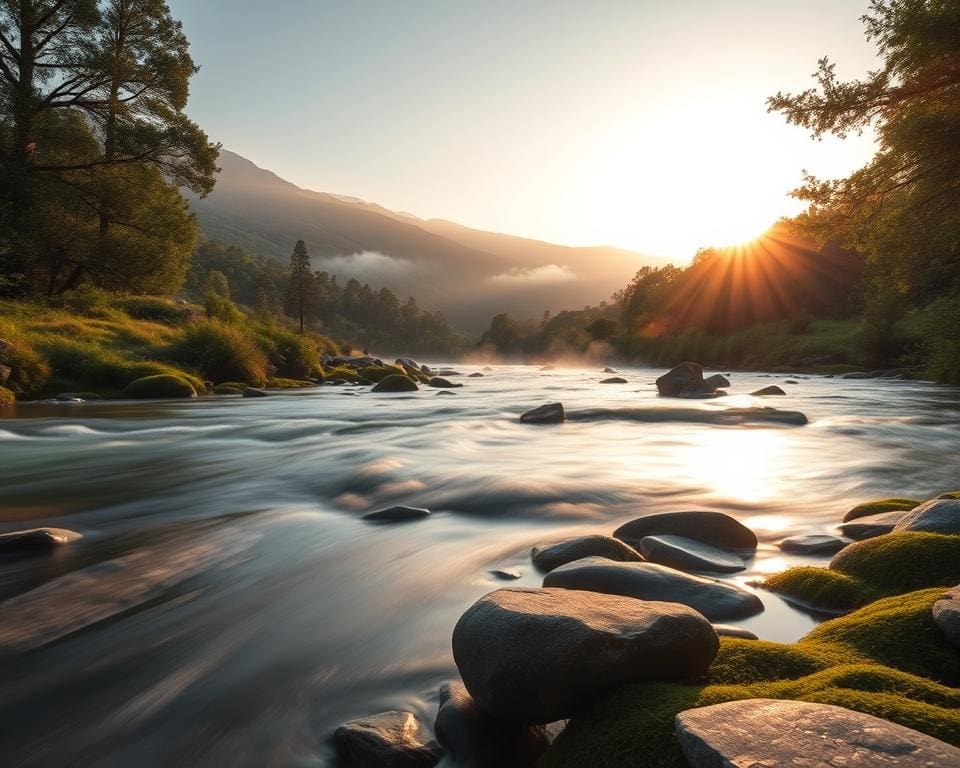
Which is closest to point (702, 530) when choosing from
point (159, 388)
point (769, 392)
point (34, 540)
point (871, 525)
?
point (871, 525)

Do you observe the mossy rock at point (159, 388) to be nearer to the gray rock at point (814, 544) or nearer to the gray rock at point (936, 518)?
the gray rock at point (814, 544)

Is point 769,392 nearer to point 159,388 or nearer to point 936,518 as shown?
point 936,518

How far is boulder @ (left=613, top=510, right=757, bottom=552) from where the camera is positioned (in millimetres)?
4906

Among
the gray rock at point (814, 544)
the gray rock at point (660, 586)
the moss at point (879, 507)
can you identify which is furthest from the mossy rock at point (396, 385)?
the gray rock at point (660, 586)

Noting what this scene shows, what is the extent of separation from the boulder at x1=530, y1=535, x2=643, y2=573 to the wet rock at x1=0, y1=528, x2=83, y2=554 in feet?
13.1

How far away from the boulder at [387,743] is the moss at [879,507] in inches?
193

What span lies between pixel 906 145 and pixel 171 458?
18574 mm

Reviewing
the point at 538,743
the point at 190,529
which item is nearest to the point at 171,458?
the point at 190,529

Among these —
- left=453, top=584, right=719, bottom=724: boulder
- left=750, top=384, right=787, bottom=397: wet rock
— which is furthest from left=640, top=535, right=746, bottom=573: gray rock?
left=750, top=384, right=787, bottom=397: wet rock

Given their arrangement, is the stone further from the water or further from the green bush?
the green bush

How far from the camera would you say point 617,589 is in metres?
3.40

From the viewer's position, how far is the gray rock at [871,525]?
4.74m

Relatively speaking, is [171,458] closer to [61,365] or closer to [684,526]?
[684,526]

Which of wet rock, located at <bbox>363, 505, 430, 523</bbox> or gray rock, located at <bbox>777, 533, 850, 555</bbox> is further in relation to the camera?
wet rock, located at <bbox>363, 505, 430, 523</bbox>
